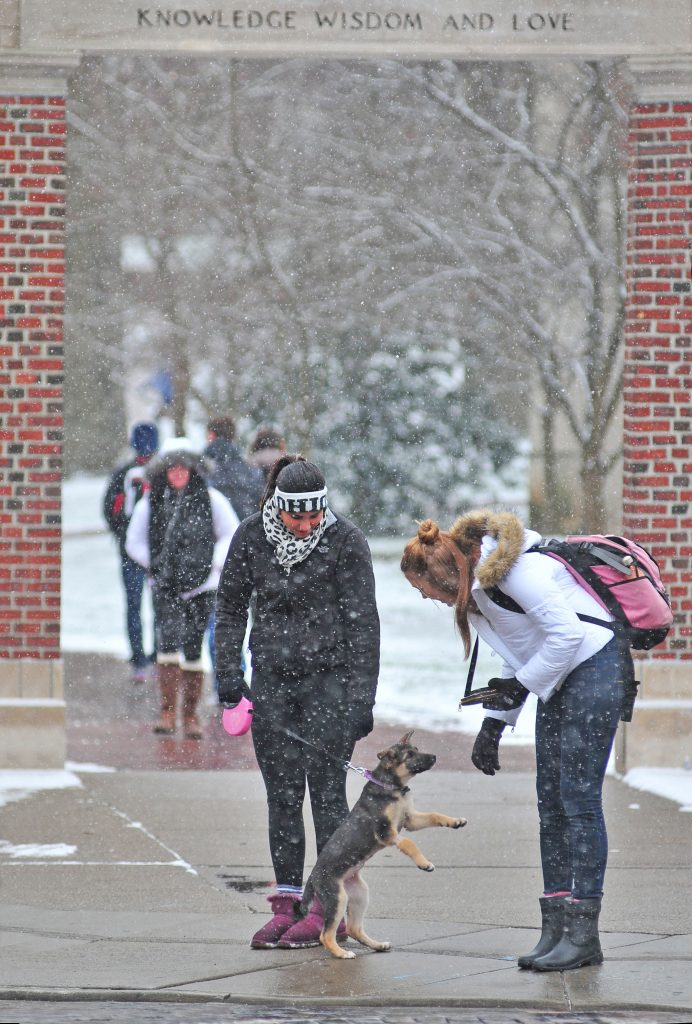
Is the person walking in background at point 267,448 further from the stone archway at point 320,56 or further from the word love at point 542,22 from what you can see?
the word love at point 542,22

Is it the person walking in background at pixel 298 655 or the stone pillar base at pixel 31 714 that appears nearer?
the person walking in background at pixel 298 655

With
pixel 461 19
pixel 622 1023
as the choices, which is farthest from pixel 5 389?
pixel 622 1023

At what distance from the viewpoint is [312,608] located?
6.27m

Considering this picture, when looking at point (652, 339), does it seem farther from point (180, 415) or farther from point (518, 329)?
point (180, 415)

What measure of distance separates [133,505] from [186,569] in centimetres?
243

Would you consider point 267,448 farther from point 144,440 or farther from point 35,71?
point 35,71

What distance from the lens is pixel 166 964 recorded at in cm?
591

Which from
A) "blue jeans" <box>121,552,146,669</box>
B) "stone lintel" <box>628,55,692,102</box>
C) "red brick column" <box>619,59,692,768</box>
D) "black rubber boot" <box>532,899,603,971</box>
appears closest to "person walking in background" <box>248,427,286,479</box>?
"blue jeans" <box>121,552,146,669</box>

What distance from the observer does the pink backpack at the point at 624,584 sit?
19.3 ft

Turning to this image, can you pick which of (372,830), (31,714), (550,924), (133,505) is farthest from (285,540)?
(133,505)

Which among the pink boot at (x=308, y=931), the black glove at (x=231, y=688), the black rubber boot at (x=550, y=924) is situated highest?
the black glove at (x=231, y=688)

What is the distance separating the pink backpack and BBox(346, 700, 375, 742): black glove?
0.83 metres

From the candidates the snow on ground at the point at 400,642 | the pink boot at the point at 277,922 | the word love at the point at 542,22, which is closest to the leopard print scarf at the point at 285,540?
the pink boot at the point at 277,922

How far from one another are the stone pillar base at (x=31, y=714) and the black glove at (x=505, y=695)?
415 centimetres
